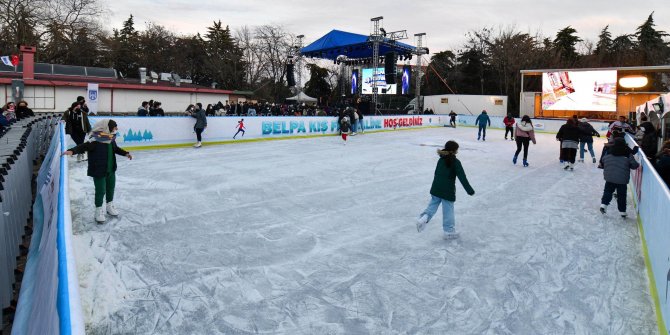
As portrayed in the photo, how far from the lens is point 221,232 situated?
208 inches

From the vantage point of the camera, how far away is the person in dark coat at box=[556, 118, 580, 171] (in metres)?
10.6

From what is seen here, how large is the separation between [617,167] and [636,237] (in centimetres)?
119

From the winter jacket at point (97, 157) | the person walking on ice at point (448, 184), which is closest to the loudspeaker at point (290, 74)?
the winter jacket at point (97, 157)

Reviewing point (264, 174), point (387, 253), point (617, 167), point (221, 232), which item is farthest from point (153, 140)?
point (617, 167)

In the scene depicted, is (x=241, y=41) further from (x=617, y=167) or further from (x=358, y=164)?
(x=617, y=167)

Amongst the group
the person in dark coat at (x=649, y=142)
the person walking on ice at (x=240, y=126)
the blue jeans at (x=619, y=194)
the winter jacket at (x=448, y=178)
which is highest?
the person walking on ice at (x=240, y=126)

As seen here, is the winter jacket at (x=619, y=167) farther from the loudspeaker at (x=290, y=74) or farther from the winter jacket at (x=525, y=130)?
the loudspeaker at (x=290, y=74)

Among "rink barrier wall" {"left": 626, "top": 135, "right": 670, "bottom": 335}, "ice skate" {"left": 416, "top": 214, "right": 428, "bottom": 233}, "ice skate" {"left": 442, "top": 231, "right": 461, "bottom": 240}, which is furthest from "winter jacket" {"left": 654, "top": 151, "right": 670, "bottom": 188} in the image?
"ice skate" {"left": 416, "top": 214, "right": 428, "bottom": 233}

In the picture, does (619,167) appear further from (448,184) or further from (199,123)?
(199,123)

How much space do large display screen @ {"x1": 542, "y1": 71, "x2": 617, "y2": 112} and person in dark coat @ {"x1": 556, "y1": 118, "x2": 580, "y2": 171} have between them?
60.6ft

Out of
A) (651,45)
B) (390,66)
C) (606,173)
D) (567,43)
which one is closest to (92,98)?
(390,66)

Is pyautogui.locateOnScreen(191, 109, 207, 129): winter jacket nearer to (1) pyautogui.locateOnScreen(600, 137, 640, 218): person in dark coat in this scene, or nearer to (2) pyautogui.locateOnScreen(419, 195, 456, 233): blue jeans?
(2) pyautogui.locateOnScreen(419, 195, 456, 233): blue jeans

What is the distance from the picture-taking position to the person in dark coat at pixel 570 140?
10.6 meters

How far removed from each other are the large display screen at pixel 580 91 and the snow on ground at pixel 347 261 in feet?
69.4
